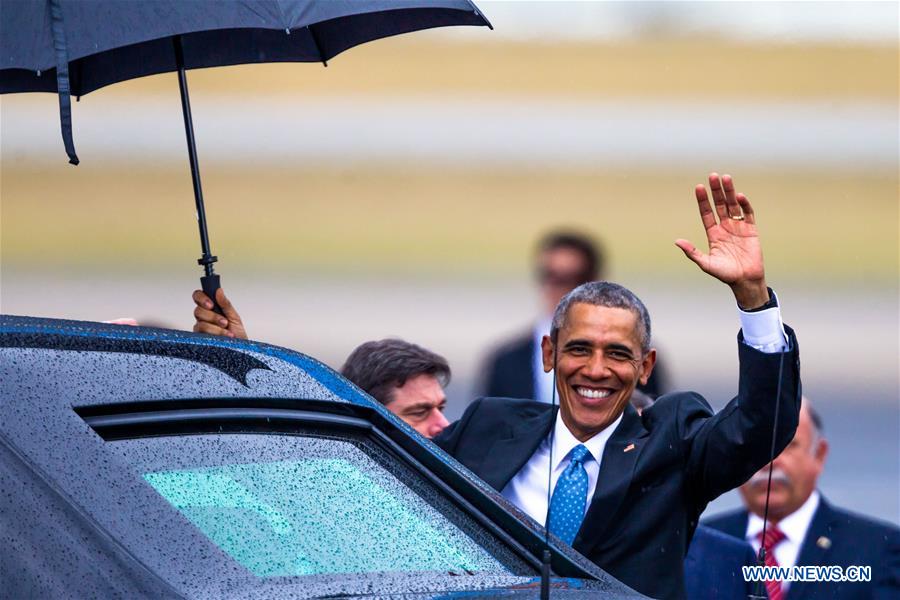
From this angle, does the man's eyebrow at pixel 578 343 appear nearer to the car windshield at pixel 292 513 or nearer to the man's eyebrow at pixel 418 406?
the man's eyebrow at pixel 418 406

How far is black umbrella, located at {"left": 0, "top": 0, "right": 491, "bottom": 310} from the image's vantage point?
3.90m

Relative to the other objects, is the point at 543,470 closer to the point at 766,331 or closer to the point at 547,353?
the point at 547,353

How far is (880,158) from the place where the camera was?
11.0 meters

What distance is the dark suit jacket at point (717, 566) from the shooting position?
4.45m

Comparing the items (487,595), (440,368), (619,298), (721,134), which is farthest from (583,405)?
(721,134)

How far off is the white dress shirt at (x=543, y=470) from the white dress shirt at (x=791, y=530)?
1143mm

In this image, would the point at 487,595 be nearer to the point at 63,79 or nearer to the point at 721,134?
the point at 63,79

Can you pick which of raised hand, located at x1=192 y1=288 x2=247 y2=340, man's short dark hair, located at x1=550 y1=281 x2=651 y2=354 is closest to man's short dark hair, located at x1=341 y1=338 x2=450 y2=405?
raised hand, located at x1=192 y1=288 x2=247 y2=340

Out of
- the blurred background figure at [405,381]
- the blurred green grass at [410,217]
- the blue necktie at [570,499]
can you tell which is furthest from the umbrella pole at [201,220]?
the blurred green grass at [410,217]

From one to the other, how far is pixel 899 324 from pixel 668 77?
2.23 meters

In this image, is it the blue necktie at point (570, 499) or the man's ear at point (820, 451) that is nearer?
the blue necktie at point (570, 499)

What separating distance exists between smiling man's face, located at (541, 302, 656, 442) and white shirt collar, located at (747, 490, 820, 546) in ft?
4.19

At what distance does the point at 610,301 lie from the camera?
4094 mm

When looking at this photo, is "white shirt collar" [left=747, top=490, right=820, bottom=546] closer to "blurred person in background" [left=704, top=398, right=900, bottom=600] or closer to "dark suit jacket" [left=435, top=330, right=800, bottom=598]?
"blurred person in background" [left=704, top=398, right=900, bottom=600]
